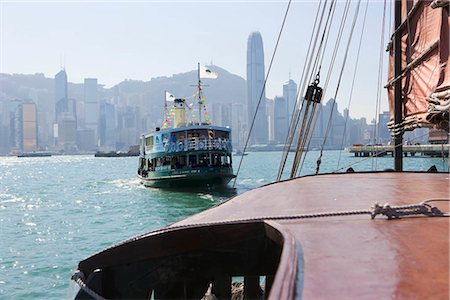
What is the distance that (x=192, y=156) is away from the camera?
22922mm

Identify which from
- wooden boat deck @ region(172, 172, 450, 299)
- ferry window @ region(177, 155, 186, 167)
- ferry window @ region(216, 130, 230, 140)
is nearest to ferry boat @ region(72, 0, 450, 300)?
wooden boat deck @ region(172, 172, 450, 299)

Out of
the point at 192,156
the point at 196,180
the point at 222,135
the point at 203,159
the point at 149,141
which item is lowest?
the point at 196,180

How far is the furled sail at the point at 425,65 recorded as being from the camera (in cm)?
506

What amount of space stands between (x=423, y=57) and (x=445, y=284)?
→ 565 cm

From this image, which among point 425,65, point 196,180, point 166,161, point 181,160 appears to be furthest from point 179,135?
point 425,65

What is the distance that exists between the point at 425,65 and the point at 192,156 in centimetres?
1762

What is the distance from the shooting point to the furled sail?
506cm

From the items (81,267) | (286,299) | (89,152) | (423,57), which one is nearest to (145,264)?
(81,267)

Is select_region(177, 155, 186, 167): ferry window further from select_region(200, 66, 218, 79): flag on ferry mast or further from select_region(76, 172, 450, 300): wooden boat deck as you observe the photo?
select_region(76, 172, 450, 300): wooden boat deck

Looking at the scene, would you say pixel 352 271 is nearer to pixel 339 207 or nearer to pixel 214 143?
pixel 339 207

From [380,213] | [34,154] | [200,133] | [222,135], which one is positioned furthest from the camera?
[34,154]

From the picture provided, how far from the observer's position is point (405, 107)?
7.71 m

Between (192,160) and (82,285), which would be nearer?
(82,285)

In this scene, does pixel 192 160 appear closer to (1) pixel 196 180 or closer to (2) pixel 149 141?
(1) pixel 196 180
